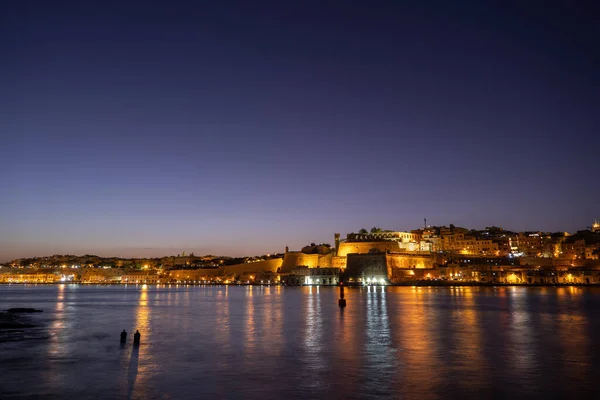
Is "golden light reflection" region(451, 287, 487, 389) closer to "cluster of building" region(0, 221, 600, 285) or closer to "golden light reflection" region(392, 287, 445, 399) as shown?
"golden light reflection" region(392, 287, 445, 399)

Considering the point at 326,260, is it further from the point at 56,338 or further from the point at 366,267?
the point at 56,338

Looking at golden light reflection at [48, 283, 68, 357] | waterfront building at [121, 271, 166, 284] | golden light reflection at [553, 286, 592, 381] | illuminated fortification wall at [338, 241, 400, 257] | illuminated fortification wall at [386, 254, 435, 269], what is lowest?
waterfront building at [121, 271, 166, 284]

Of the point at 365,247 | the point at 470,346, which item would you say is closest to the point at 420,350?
the point at 470,346

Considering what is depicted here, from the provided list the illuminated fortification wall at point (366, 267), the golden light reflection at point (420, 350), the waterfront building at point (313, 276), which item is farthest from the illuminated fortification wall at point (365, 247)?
the golden light reflection at point (420, 350)

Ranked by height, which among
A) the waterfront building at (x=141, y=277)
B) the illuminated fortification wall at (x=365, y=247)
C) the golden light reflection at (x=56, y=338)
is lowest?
the waterfront building at (x=141, y=277)

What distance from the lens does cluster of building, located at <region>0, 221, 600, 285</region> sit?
254ft

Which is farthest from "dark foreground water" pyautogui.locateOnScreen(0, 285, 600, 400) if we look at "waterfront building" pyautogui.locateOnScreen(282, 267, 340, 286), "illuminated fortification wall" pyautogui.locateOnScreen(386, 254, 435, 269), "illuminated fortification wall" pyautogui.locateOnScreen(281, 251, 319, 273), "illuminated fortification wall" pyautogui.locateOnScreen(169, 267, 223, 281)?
"illuminated fortification wall" pyautogui.locateOnScreen(169, 267, 223, 281)

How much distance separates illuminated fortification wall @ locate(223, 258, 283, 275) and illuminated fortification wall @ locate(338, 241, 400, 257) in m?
17.3

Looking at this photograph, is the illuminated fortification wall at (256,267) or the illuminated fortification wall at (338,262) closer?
the illuminated fortification wall at (338,262)

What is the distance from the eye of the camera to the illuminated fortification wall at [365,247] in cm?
8481

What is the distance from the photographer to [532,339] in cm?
1781

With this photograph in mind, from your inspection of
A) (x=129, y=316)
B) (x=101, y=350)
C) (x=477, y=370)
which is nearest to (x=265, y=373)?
(x=477, y=370)

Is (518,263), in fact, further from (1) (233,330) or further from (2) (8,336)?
(2) (8,336)

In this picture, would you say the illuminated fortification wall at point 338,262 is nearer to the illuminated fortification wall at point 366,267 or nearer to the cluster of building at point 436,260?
the cluster of building at point 436,260
